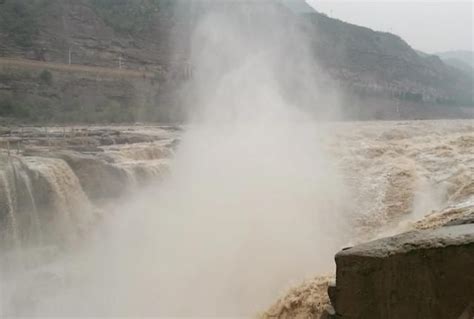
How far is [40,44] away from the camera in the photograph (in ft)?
103

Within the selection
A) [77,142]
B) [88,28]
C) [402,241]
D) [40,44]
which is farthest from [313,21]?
[402,241]

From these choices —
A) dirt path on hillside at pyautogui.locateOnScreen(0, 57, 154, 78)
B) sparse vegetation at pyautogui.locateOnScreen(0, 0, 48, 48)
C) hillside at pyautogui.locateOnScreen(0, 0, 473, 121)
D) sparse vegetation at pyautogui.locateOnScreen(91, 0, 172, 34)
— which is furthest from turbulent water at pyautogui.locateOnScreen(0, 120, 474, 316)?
sparse vegetation at pyautogui.locateOnScreen(91, 0, 172, 34)

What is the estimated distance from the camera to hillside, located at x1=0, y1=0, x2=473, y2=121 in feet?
91.3

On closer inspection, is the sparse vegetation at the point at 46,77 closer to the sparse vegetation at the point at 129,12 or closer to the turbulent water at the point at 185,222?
the sparse vegetation at the point at 129,12

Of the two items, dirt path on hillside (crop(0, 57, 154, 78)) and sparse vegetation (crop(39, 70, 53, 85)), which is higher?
dirt path on hillside (crop(0, 57, 154, 78))

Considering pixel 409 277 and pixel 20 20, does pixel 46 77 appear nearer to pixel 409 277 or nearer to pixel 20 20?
pixel 20 20

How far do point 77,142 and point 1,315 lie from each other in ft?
25.4

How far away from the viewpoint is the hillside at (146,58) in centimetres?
2783

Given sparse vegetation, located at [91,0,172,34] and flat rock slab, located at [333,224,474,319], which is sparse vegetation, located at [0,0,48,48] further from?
flat rock slab, located at [333,224,474,319]

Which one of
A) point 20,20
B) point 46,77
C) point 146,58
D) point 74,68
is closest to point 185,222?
point 46,77

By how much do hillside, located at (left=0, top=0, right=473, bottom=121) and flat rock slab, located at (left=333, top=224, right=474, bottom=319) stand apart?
20489mm

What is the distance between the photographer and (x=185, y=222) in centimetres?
971

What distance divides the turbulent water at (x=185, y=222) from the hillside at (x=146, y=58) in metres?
A: 13.5

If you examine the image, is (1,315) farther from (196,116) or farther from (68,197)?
(196,116)
